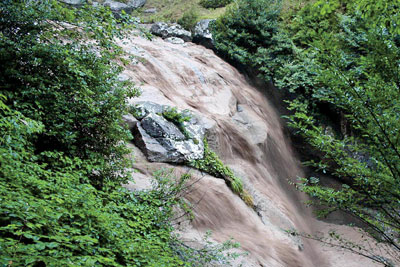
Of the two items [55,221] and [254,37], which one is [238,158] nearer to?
[55,221]

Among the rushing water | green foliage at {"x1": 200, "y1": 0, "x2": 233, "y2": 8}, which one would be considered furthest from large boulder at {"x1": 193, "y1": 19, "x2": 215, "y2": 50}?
green foliage at {"x1": 200, "y1": 0, "x2": 233, "y2": 8}

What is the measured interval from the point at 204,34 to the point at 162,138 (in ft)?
29.3

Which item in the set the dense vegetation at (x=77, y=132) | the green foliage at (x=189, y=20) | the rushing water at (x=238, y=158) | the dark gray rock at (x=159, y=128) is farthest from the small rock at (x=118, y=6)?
the dense vegetation at (x=77, y=132)

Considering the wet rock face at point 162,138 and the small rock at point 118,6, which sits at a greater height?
the small rock at point 118,6

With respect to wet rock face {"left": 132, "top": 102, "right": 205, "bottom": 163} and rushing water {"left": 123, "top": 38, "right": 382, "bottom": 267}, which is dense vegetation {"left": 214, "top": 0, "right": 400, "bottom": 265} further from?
wet rock face {"left": 132, "top": 102, "right": 205, "bottom": 163}

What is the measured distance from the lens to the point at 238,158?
8.85 metres

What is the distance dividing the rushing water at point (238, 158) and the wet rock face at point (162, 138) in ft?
0.96

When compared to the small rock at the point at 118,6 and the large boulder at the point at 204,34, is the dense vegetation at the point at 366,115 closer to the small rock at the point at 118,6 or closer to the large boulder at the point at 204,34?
the large boulder at the point at 204,34

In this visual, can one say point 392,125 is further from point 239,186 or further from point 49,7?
point 49,7

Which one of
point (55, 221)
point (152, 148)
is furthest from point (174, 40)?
point (55, 221)

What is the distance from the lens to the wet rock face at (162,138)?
647 centimetres

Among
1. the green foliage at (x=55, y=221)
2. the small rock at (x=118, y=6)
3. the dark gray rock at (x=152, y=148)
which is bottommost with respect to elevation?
the dark gray rock at (x=152, y=148)

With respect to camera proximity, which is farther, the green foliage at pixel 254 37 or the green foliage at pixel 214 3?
the green foliage at pixel 214 3

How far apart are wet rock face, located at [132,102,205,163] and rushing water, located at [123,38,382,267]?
0.29 m
